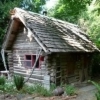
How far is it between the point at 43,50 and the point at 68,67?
2475mm

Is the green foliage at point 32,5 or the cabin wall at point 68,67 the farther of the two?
the green foliage at point 32,5

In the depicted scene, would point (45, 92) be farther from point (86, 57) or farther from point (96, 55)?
point (96, 55)

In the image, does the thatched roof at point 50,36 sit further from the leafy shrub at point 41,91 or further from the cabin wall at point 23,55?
the leafy shrub at point 41,91

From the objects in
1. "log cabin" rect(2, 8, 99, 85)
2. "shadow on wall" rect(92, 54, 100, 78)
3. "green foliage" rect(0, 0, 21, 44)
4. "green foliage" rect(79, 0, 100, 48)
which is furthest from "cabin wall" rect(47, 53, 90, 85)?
"green foliage" rect(0, 0, 21, 44)

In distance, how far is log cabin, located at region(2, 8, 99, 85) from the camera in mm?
14109

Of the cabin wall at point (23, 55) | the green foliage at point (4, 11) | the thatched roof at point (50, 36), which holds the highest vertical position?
the green foliage at point (4, 11)

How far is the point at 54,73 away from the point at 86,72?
491 cm

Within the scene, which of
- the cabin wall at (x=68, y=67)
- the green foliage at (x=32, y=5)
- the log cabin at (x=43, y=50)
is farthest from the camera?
the green foliage at (x=32, y=5)

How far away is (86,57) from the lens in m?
18.2

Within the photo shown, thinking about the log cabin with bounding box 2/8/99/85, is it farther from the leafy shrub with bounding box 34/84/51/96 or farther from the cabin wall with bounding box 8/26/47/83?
the leafy shrub with bounding box 34/84/51/96

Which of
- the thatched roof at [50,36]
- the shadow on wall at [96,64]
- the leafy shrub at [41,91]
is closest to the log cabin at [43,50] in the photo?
the thatched roof at [50,36]

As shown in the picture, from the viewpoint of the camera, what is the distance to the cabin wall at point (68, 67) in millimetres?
14250

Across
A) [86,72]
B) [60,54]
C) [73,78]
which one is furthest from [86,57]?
[60,54]

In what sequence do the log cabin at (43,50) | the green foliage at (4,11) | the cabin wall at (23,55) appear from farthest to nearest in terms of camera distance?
the green foliage at (4,11)
the cabin wall at (23,55)
the log cabin at (43,50)
